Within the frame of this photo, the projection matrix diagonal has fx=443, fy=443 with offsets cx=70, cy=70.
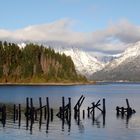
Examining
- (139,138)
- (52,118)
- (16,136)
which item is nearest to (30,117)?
(52,118)

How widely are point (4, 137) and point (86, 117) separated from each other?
2581cm

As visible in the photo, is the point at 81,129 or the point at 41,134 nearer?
the point at 41,134

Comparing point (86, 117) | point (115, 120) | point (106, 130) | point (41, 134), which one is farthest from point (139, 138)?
point (86, 117)

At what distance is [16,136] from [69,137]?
5.87 meters

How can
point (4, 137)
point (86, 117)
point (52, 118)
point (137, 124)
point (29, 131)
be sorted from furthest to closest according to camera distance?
point (86, 117)
point (52, 118)
point (137, 124)
point (29, 131)
point (4, 137)

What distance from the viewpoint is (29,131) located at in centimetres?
5341

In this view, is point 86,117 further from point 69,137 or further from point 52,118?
point 69,137

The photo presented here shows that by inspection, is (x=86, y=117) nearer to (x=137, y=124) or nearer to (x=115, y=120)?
(x=115, y=120)

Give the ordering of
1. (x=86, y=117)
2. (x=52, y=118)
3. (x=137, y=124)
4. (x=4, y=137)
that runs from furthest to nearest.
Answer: (x=86, y=117) → (x=52, y=118) → (x=137, y=124) → (x=4, y=137)

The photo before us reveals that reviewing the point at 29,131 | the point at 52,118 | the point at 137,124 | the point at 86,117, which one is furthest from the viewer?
the point at 86,117

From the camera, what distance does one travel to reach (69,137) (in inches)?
1933

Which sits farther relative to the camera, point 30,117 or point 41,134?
point 30,117

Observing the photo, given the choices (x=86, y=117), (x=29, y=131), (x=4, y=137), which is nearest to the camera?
(x=4, y=137)

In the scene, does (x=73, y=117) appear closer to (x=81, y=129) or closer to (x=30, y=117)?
(x=30, y=117)
